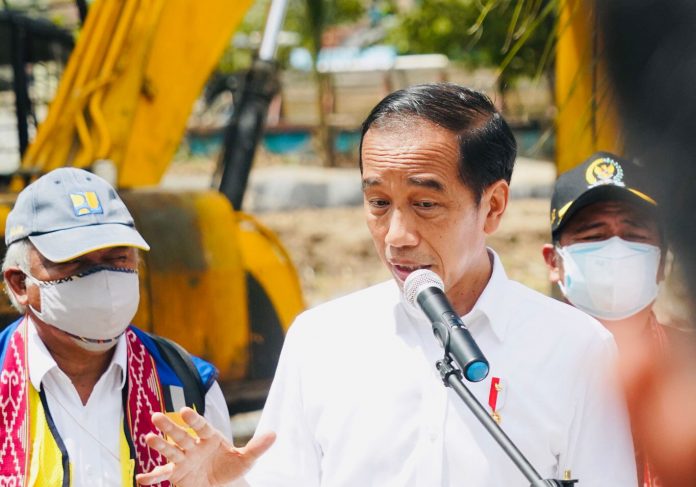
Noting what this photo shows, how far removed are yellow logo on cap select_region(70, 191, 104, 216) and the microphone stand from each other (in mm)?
1199

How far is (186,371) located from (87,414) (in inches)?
10.4

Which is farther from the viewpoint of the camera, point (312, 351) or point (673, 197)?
point (312, 351)

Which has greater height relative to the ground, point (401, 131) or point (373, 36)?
point (401, 131)

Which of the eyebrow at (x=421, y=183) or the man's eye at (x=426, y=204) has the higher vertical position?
the eyebrow at (x=421, y=183)

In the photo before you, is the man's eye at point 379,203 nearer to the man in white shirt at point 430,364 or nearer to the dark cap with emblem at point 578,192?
the man in white shirt at point 430,364

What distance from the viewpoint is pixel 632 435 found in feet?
6.14

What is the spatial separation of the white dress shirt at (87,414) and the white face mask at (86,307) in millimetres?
54

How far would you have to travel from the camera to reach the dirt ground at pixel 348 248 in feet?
38.3

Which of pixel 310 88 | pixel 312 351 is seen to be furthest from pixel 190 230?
pixel 310 88

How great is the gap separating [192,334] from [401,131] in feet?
9.69

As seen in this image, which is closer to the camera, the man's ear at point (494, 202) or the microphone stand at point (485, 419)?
the microphone stand at point (485, 419)

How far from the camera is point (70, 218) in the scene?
2.43 metres

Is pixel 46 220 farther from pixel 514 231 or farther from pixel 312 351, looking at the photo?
pixel 514 231

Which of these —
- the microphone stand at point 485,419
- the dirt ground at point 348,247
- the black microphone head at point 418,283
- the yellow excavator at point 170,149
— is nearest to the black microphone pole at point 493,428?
the microphone stand at point 485,419
